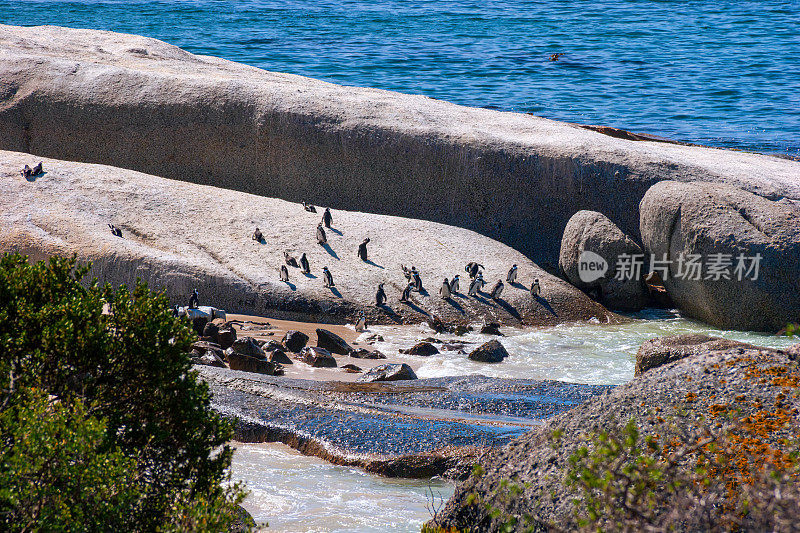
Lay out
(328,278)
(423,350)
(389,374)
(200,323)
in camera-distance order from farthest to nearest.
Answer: (328,278) < (200,323) < (423,350) < (389,374)

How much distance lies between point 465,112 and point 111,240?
7503 millimetres

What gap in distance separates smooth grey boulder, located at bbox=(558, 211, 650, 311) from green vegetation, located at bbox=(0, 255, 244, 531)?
1042cm

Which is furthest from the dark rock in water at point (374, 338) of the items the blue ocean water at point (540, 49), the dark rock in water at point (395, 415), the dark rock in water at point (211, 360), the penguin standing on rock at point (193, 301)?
the blue ocean water at point (540, 49)

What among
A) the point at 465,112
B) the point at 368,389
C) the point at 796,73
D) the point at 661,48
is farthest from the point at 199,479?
the point at 661,48

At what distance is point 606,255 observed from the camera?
14.3m

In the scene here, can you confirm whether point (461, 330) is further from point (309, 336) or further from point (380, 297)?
point (309, 336)

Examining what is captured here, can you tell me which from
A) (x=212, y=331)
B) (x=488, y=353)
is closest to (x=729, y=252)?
(x=488, y=353)

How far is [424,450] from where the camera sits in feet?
23.1

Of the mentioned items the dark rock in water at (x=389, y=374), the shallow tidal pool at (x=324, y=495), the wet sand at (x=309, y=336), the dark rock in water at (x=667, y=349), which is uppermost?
the dark rock in water at (x=667, y=349)

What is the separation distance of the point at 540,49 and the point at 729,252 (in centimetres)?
2882

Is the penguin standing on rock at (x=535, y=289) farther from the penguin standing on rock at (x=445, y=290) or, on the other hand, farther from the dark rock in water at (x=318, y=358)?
the dark rock in water at (x=318, y=358)

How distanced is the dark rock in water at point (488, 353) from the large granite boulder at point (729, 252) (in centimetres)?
412

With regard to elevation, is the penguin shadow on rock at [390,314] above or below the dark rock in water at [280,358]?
below

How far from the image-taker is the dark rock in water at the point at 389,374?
979 cm
